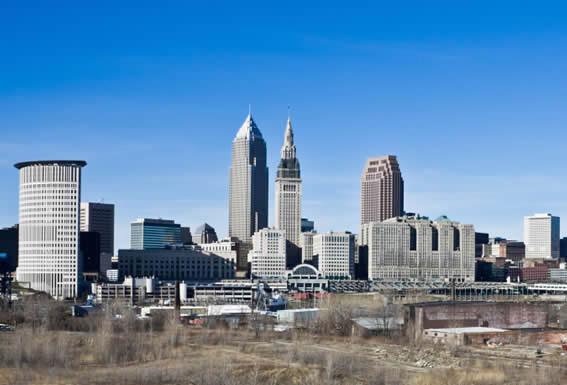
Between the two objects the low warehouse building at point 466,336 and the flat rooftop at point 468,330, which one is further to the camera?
the flat rooftop at point 468,330

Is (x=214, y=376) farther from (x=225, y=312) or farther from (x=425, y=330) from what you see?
(x=225, y=312)

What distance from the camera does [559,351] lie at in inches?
3681

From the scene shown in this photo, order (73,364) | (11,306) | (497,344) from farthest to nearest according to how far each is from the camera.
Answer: (11,306), (497,344), (73,364)

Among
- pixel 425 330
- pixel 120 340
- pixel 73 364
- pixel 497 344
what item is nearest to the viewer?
pixel 73 364

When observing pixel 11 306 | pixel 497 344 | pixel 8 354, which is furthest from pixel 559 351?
pixel 11 306

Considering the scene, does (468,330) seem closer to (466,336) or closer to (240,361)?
(466,336)

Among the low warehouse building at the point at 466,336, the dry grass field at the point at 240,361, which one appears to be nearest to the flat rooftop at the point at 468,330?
the low warehouse building at the point at 466,336

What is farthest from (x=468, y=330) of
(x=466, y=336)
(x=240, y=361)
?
(x=240, y=361)

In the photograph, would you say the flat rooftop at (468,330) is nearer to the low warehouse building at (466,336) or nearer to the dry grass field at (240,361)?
the low warehouse building at (466,336)

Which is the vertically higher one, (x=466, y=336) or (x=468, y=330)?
(x=468, y=330)

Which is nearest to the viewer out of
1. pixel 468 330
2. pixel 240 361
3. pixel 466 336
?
pixel 240 361

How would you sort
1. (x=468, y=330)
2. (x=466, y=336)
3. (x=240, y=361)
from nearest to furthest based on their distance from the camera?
(x=240, y=361)
(x=466, y=336)
(x=468, y=330)

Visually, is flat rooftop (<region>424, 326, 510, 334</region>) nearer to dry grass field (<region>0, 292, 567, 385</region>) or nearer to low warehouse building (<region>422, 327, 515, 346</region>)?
low warehouse building (<region>422, 327, 515, 346</region>)

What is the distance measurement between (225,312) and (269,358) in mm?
69184
